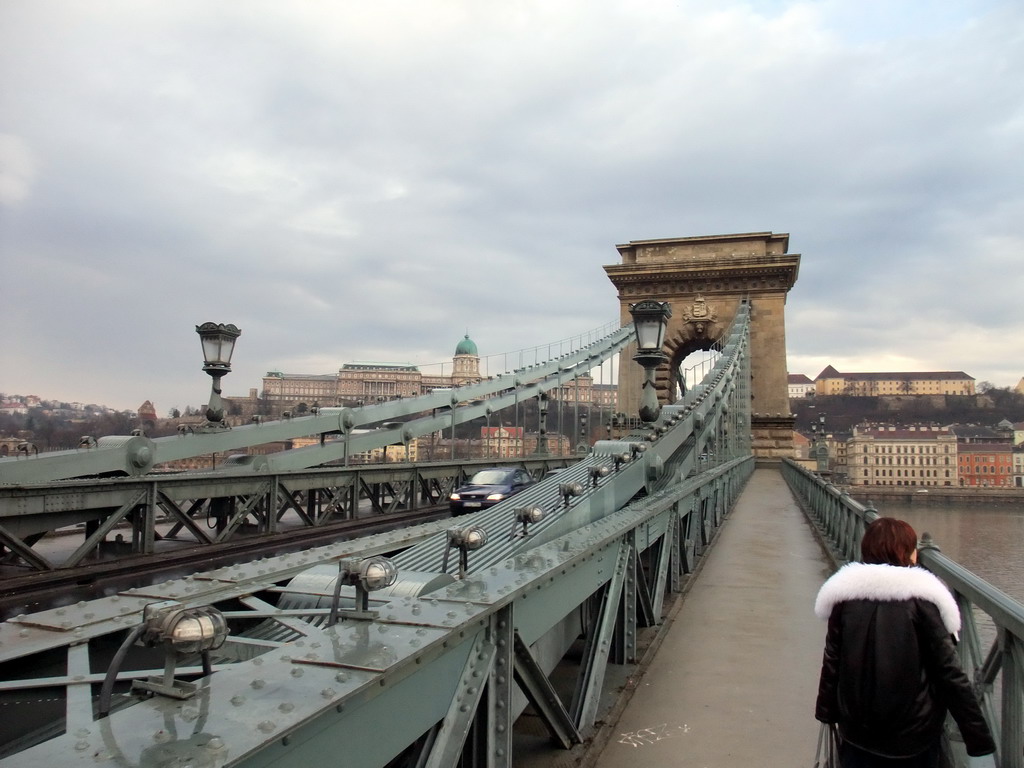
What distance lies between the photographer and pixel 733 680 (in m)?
5.21

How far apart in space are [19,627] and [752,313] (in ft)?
123

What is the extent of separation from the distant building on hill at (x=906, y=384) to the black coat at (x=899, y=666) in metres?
133

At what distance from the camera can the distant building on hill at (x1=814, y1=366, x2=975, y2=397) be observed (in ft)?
408

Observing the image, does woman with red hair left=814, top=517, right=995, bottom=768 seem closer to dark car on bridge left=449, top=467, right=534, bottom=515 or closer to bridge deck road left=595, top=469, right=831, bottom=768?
bridge deck road left=595, top=469, right=831, bottom=768

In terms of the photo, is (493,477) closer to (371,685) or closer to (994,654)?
(994,654)

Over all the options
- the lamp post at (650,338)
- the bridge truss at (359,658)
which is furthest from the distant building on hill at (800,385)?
A: the bridge truss at (359,658)

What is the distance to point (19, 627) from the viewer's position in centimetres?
304

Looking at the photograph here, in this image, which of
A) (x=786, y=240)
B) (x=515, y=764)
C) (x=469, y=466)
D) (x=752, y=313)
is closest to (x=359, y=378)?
(x=469, y=466)

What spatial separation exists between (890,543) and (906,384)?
455 feet

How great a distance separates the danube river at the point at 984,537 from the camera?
13.1m

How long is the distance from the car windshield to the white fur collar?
41.4 feet

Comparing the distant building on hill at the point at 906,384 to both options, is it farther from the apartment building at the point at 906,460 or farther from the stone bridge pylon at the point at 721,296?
the stone bridge pylon at the point at 721,296

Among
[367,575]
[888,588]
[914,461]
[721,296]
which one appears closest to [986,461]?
[914,461]

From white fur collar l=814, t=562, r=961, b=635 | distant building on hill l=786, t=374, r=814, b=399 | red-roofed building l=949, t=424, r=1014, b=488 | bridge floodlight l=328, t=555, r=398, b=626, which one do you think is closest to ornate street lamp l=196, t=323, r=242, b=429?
bridge floodlight l=328, t=555, r=398, b=626
